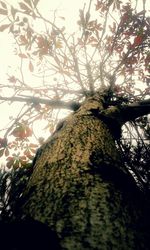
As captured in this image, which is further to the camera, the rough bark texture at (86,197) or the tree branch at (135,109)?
the tree branch at (135,109)

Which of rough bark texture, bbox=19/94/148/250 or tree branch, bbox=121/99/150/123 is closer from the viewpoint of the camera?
rough bark texture, bbox=19/94/148/250

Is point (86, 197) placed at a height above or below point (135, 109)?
below

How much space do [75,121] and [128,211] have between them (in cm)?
118

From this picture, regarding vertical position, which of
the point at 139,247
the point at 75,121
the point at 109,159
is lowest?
the point at 139,247

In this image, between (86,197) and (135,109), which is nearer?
(86,197)

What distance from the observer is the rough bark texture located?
897mm

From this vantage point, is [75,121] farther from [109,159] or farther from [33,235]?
[33,235]

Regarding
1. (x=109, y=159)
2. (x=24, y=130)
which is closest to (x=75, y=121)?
(x=109, y=159)

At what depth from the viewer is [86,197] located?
3.67 ft

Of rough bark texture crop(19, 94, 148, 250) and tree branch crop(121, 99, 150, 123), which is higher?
tree branch crop(121, 99, 150, 123)

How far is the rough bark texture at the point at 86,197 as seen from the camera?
897mm

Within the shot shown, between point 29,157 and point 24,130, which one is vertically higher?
point 24,130

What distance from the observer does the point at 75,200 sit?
1.09 metres

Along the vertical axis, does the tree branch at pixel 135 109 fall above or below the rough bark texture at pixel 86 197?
above
